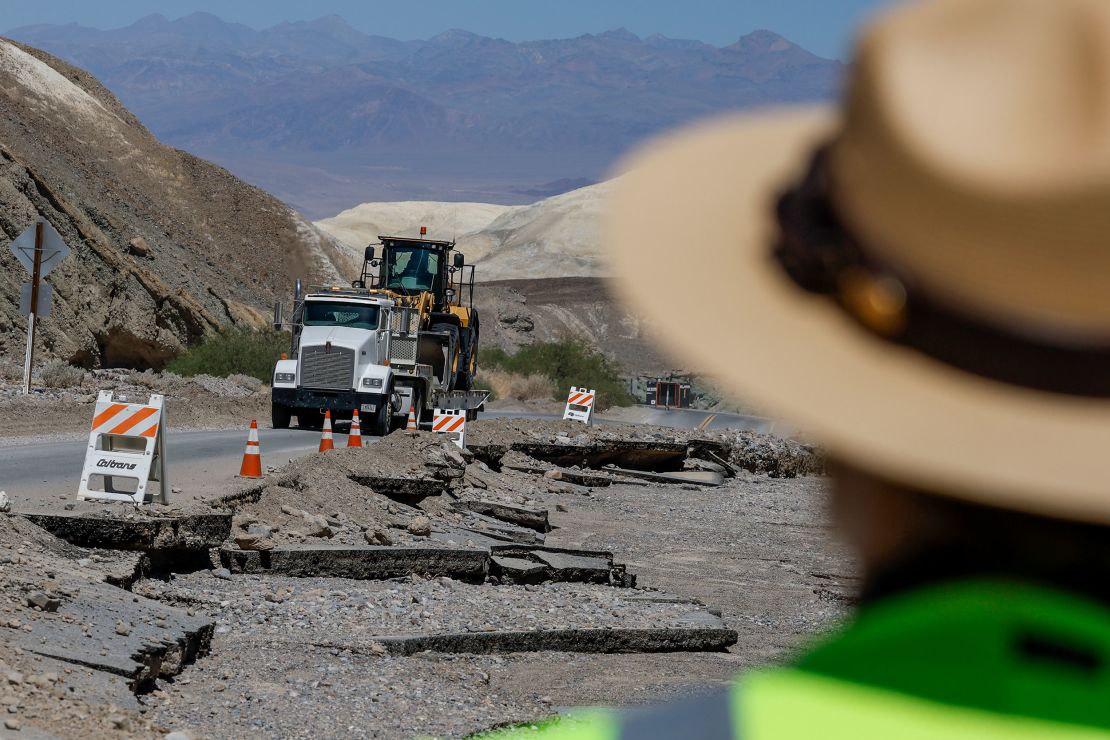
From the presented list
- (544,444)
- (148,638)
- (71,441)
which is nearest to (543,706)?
(148,638)

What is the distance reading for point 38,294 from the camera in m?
24.8

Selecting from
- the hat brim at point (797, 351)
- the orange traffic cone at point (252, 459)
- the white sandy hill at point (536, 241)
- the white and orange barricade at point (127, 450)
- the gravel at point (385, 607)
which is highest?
the white sandy hill at point (536, 241)

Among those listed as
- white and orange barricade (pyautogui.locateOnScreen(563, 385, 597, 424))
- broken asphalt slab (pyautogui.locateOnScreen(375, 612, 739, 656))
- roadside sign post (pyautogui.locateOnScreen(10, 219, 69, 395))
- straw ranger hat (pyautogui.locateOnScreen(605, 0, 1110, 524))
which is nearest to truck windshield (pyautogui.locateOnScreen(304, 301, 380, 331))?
roadside sign post (pyautogui.locateOnScreen(10, 219, 69, 395))

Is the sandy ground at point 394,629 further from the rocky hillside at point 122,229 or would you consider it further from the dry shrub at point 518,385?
the dry shrub at point 518,385

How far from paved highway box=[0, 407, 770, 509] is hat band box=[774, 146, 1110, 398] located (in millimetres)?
9168

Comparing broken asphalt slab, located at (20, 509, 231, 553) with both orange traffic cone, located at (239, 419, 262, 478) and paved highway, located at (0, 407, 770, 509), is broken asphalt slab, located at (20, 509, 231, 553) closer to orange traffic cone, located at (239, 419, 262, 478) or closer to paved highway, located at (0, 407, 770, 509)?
paved highway, located at (0, 407, 770, 509)

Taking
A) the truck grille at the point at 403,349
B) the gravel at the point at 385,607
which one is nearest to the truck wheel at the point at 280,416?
the truck grille at the point at 403,349

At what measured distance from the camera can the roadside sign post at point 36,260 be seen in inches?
974

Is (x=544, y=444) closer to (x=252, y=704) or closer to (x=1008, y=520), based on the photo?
(x=252, y=704)

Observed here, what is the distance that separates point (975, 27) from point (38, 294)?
83.2ft

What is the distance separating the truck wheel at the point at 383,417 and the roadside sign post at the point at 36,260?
604cm

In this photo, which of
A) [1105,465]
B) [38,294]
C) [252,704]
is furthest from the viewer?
[38,294]

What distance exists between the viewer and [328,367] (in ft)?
84.8

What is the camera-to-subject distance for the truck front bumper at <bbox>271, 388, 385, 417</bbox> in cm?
2597
